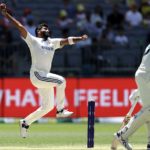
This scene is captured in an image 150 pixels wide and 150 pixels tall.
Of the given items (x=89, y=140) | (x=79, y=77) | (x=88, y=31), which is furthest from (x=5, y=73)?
(x=89, y=140)

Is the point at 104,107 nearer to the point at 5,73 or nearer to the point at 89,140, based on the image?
the point at 5,73

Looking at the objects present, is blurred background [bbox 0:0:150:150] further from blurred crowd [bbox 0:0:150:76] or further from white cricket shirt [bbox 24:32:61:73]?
white cricket shirt [bbox 24:32:61:73]

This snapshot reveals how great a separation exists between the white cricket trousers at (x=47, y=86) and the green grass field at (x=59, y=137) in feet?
2.14

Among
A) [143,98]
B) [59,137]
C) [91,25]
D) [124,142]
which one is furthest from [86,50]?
[143,98]

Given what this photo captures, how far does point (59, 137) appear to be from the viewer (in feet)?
50.7

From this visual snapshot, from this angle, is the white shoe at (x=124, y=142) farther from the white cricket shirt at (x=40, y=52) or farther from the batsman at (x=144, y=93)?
the white cricket shirt at (x=40, y=52)

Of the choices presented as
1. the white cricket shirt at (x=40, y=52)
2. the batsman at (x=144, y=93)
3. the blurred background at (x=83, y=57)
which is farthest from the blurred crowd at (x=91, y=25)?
the batsman at (x=144, y=93)

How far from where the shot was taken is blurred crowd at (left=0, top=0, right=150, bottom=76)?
22562 mm

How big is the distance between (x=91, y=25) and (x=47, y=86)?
37.0ft

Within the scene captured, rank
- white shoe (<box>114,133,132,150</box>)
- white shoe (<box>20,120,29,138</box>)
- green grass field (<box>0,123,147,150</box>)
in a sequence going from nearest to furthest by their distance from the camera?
white shoe (<box>114,133,132,150</box>)
green grass field (<box>0,123,147,150</box>)
white shoe (<box>20,120,29,138</box>)

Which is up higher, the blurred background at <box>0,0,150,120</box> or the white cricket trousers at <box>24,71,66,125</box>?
the blurred background at <box>0,0,150,120</box>

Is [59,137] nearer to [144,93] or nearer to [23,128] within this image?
[23,128]

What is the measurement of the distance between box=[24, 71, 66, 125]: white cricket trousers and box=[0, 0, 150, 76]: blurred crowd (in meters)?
8.18

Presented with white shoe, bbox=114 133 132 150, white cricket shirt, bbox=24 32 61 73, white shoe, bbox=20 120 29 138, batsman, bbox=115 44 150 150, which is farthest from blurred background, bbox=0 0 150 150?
batsman, bbox=115 44 150 150
